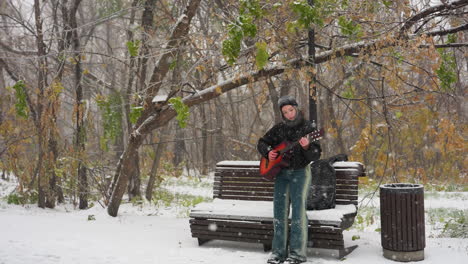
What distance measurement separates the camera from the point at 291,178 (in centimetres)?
579

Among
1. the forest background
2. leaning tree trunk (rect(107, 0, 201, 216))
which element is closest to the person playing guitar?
the forest background

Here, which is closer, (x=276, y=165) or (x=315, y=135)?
(x=315, y=135)

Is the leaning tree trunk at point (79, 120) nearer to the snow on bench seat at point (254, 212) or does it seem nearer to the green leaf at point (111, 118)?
the green leaf at point (111, 118)

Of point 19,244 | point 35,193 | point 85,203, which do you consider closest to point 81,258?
point 19,244

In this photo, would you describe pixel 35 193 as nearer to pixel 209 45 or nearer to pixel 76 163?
pixel 76 163

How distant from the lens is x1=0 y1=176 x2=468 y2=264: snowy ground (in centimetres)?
571

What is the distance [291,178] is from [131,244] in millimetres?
2272

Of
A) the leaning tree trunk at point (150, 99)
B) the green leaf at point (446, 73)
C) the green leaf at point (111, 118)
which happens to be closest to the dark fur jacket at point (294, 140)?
the green leaf at point (446, 73)

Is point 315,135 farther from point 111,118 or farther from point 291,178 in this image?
point 111,118

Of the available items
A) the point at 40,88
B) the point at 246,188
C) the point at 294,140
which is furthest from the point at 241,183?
the point at 40,88

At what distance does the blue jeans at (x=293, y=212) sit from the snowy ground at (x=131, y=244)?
0.84 ft

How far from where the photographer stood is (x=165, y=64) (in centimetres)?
830

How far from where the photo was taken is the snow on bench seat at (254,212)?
5.78m

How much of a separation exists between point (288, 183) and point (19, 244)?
3.23 m
